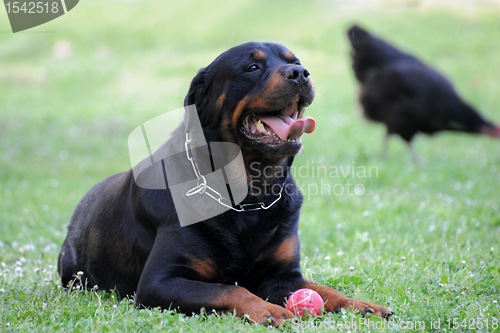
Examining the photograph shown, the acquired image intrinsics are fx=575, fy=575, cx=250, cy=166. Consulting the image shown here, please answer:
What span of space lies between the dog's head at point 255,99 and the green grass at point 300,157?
22.6 inches

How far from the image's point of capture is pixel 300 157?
10773 mm

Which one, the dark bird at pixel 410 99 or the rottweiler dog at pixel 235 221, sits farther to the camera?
the dark bird at pixel 410 99

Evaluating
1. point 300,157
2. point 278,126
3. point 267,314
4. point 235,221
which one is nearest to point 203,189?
point 235,221

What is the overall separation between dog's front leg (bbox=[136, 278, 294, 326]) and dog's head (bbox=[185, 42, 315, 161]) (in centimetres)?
92

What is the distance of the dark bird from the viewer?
1048 centimetres

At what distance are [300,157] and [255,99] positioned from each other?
722cm

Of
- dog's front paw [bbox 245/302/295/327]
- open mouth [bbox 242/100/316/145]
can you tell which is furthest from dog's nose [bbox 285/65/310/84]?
dog's front paw [bbox 245/302/295/327]

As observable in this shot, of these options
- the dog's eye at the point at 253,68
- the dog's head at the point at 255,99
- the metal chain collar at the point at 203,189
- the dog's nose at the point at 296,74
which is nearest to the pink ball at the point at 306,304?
the metal chain collar at the point at 203,189

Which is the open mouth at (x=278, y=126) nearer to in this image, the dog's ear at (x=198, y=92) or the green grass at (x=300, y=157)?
the dog's ear at (x=198, y=92)

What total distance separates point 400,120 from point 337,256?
6.10 meters

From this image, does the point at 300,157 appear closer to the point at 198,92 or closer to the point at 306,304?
the point at 198,92

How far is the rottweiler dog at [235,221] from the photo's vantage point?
3.36 m

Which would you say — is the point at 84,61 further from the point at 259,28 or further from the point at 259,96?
the point at 259,96

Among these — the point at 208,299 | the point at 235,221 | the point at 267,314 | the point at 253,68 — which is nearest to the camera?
the point at 267,314
